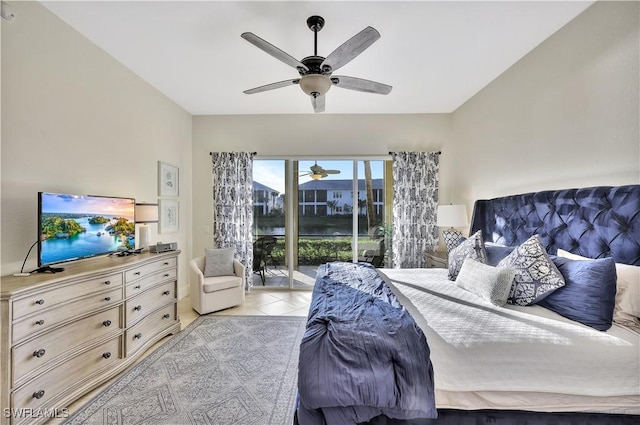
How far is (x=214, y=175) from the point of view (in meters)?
4.54

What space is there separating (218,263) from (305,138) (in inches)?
97.2

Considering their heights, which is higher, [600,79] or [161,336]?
[600,79]

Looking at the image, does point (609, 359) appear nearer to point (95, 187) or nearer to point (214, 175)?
point (95, 187)

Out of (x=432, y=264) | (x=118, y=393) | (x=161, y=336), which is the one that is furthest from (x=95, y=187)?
(x=432, y=264)

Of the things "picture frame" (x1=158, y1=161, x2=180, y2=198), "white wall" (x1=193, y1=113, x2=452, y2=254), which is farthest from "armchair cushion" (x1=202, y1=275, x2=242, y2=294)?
"picture frame" (x1=158, y1=161, x2=180, y2=198)

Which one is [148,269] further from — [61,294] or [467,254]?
[467,254]

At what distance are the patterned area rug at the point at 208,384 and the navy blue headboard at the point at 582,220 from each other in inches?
95.0

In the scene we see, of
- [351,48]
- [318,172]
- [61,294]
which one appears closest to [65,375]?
[61,294]

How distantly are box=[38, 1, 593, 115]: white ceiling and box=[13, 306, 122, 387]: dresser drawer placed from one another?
248 cm

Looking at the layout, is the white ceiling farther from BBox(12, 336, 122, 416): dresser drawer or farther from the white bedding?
BBox(12, 336, 122, 416): dresser drawer

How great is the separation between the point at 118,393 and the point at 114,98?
2.86 m

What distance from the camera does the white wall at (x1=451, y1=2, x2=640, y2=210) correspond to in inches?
73.0

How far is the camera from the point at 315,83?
2.28 metres

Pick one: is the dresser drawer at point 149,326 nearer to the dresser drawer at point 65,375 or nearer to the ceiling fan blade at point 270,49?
the dresser drawer at point 65,375
